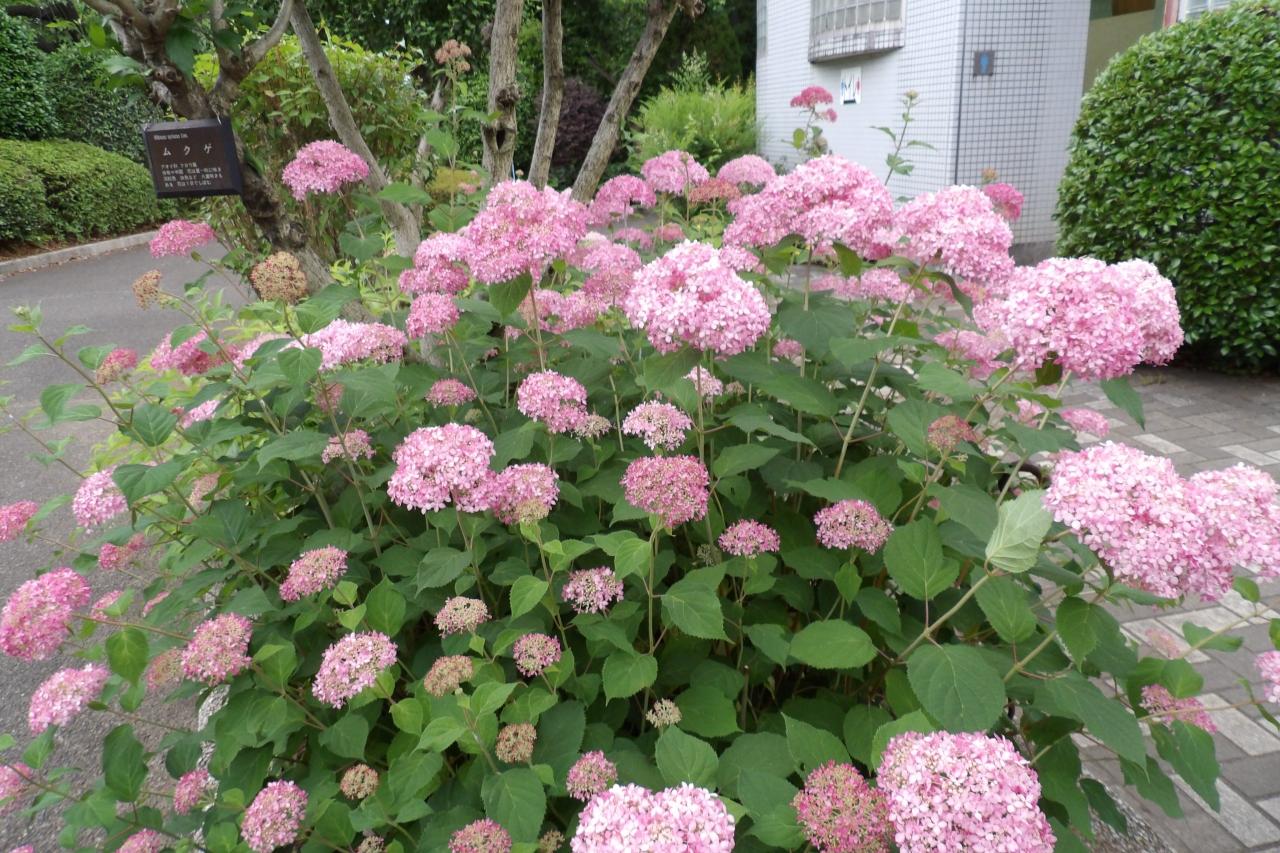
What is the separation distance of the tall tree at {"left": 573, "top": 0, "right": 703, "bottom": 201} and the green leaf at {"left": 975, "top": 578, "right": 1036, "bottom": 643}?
234cm

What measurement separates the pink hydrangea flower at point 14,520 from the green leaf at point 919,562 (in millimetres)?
1865

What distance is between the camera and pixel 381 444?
1978mm

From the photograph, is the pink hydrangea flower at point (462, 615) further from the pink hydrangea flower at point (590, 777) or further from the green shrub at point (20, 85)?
the green shrub at point (20, 85)

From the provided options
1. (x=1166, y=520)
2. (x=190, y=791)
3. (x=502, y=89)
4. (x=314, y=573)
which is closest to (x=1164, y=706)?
(x=1166, y=520)

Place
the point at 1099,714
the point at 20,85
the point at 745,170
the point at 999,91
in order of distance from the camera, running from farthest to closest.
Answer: the point at 20,85, the point at 999,91, the point at 745,170, the point at 1099,714

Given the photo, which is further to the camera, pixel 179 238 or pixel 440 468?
pixel 179 238

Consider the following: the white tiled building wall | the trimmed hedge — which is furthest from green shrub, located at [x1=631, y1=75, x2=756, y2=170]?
the trimmed hedge

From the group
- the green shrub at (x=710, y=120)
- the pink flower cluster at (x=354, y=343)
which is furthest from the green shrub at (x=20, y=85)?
the pink flower cluster at (x=354, y=343)

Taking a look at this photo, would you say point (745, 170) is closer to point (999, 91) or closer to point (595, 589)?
point (595, 589)

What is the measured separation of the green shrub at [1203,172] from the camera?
4367 millimetres

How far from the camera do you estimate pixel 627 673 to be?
1.24m

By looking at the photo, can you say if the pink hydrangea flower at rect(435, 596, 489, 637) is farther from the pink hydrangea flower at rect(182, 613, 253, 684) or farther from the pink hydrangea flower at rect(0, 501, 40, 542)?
the pink hydrangea flower at rect(0, 501, 40, 542)

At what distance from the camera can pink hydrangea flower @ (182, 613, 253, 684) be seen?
1.26 metres

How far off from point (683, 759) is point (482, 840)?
0.95 feet
